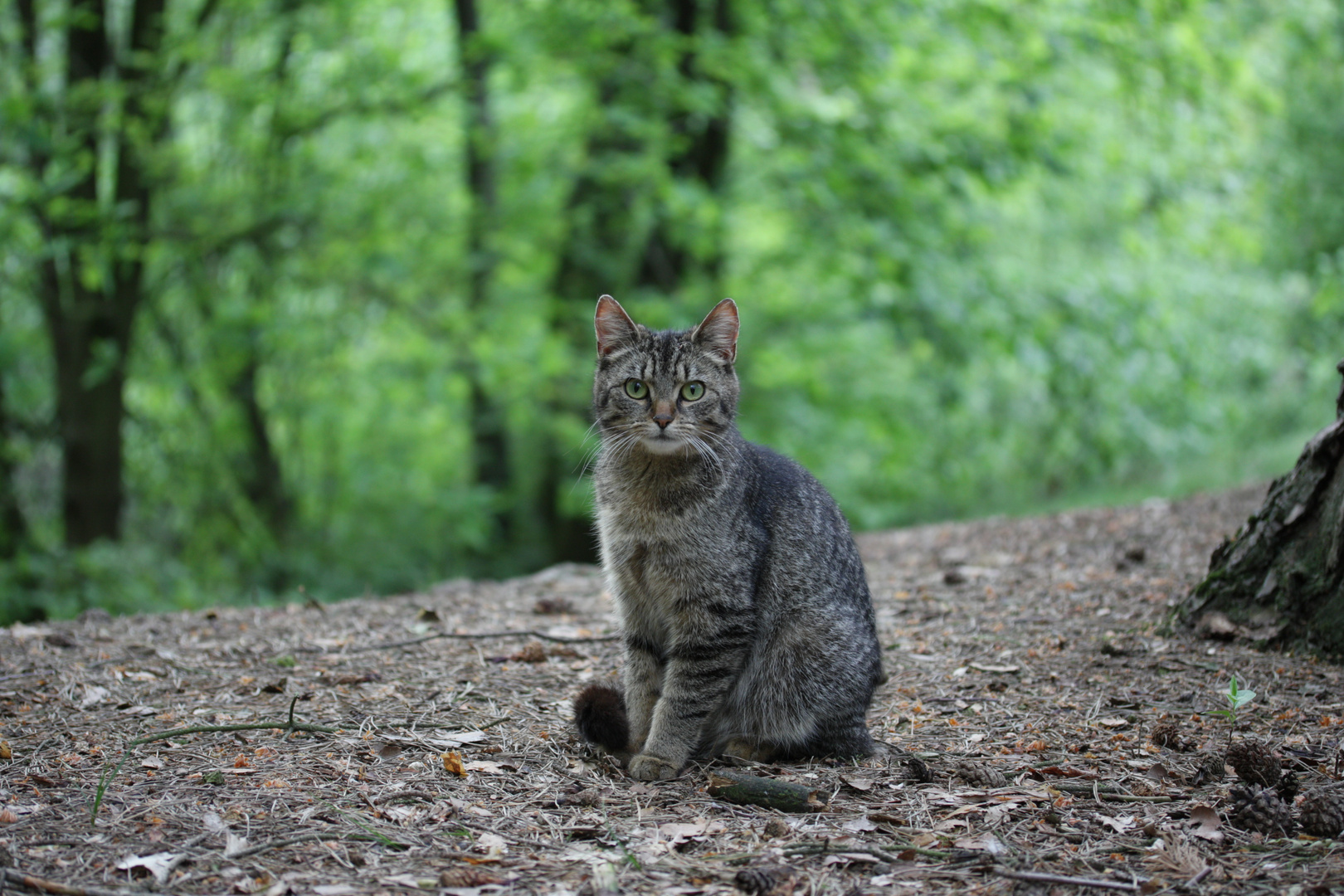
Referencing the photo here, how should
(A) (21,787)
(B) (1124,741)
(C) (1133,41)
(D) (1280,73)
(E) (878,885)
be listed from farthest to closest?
1. (D) (1280,73)
2. (C) (1133,41)
3. (B) (1124,741)
4. (A) (21,787)
5. (E) (878,885)

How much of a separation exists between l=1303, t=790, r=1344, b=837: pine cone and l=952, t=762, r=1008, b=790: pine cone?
Result: 78 cm

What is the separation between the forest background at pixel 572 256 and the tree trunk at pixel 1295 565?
342cm

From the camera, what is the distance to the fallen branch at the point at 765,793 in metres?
2.99

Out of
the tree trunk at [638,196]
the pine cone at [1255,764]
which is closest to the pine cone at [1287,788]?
the pine cone at [1255,764]

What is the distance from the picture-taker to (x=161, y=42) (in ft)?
28.1

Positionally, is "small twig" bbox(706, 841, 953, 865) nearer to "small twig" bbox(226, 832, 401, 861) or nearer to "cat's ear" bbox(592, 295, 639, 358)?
"small twig" bbox(226, 832, 401, 861)

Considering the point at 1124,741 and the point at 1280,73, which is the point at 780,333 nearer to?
the point at 1280,73

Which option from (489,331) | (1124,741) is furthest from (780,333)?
(1124,741)

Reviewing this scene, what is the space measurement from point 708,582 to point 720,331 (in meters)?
1.00

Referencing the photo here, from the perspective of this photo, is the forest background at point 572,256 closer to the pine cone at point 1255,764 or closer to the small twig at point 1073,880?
the pine cone at point 1255,764

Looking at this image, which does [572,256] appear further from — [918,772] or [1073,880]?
[1073,880]

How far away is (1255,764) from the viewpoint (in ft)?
9.53

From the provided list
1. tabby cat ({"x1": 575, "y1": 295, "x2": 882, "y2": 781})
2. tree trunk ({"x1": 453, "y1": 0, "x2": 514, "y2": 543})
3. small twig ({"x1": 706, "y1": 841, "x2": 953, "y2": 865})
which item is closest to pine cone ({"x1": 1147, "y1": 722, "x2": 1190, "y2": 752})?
tabby cat ({"x1": 575, "y1": 295, "x2": 882, "y2": 781})

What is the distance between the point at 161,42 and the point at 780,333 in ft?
21.1
